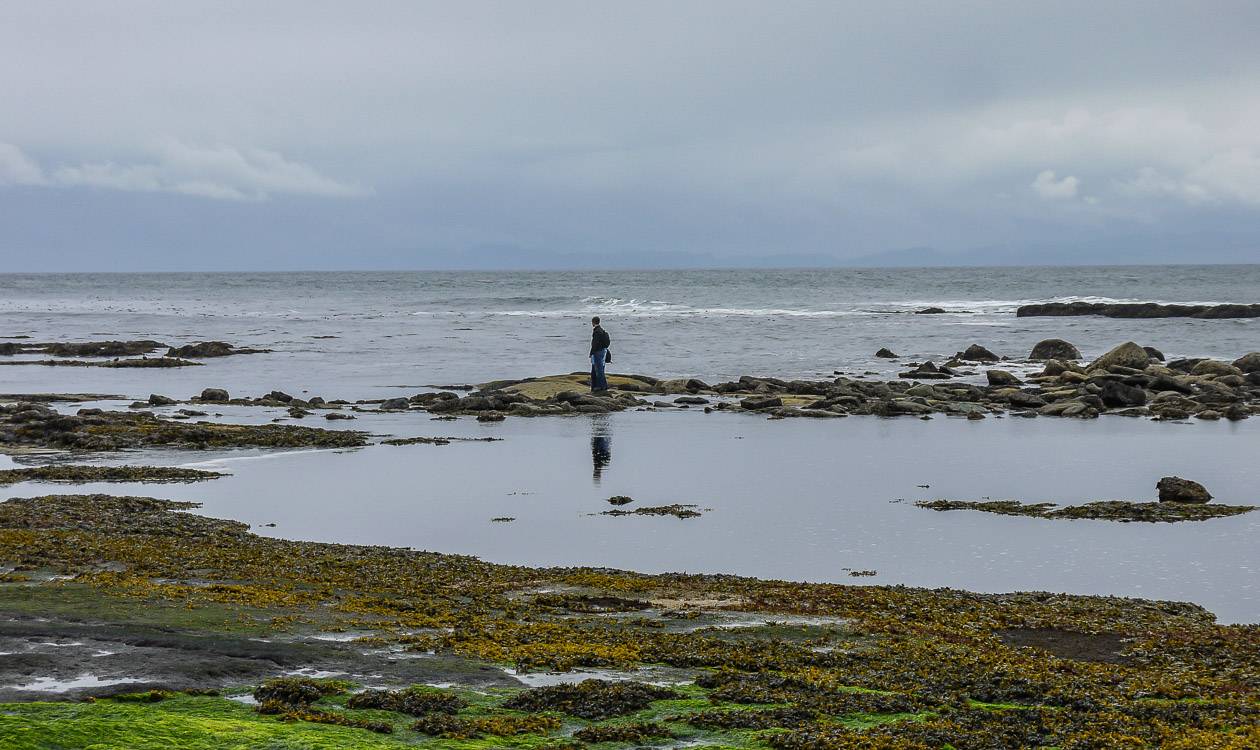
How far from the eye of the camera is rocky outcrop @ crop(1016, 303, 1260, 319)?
75.8 metres

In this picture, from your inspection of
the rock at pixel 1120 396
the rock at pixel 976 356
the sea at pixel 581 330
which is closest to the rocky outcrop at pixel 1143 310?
the sea at pixel 581 330

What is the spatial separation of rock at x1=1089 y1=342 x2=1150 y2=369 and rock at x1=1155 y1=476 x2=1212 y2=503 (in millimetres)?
23025

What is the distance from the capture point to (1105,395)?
32.6m

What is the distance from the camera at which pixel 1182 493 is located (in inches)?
703

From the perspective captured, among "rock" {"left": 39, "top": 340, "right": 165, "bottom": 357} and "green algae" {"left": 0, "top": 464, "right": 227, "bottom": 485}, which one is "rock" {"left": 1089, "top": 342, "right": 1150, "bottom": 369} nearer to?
"green algae" {"left": 0, "top": 464, "right": 227, "bottom": 485}

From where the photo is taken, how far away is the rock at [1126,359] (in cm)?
4031

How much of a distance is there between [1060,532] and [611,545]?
6.08 m

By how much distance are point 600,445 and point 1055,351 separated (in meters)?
29.8

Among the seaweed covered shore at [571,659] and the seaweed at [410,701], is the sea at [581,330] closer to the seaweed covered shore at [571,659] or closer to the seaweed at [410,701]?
the seaweed covered shore at [571,659]

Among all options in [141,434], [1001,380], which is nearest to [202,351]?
[141,434]

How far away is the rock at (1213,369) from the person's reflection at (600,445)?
2073cm

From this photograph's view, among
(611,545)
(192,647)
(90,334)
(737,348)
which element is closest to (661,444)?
(611,545)

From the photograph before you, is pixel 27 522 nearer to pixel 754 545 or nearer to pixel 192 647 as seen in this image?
pixel 192 647

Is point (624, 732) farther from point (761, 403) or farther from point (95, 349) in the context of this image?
point (95, 349)
